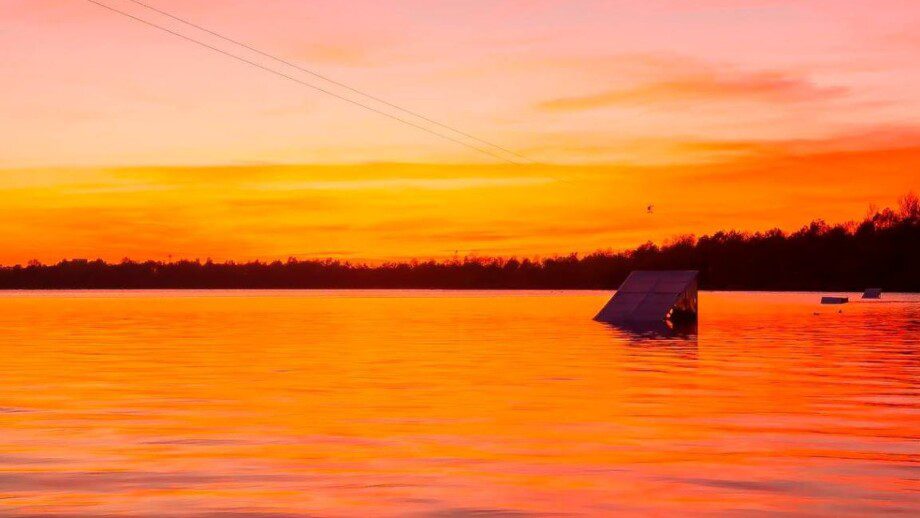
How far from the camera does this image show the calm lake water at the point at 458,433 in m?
14.2

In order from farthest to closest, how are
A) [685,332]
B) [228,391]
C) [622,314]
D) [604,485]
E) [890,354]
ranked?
[622,314] → [685,332] → [890,354] → [228,391] → [604,485]

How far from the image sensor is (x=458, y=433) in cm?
1997

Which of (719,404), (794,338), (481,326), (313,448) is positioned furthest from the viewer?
Answer: (481,326)

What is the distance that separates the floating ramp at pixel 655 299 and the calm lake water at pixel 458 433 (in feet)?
89.4

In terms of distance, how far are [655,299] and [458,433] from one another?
51.4m

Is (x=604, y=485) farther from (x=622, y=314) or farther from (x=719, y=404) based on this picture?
(x=622, y=314)

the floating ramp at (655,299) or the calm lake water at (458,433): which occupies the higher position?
the floating ramp at (655,299)

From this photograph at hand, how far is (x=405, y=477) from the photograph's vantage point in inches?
614

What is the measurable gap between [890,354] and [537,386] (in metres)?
18.0

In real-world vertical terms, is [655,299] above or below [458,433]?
above

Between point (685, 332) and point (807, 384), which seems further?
point (685, 332)

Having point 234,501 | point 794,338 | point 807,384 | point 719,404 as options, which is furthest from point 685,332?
point 234,501

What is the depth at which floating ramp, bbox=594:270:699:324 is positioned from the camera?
68812 millimetres

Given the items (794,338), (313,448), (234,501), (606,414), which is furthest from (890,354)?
(234,501)
